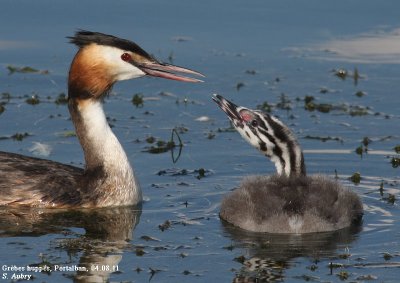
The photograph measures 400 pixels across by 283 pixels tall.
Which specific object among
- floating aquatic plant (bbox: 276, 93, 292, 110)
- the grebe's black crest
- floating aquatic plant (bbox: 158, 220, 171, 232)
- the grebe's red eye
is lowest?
floating aquatic plant (bbox: 158, 220, 171, 232)

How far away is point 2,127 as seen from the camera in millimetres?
14977

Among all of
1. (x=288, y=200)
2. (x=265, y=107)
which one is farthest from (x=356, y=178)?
(x=265, y=107)

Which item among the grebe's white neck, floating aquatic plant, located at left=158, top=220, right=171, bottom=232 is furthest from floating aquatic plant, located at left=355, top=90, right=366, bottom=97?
floating aquatic plant, located at left=158, top=220, right=171, bottom=232

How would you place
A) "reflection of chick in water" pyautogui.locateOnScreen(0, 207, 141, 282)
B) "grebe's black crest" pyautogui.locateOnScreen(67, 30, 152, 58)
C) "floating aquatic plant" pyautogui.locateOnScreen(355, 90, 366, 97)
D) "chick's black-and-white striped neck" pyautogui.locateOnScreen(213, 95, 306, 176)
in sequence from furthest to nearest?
1. "floating aquatic plant" pyautogui.locateOnScreen(355, 90, 366, 97)
2. "grebe's black crest" pyautogui.locateOnScreen(67, 30, 152, 58)
3. "chick's black-and-white striped neck" pyautogui.locateOnScreen(213, 95, 306, 176)
4. "reflection of chick in water" pyautogui.locateOnScreen(0, 207, 141, 282)

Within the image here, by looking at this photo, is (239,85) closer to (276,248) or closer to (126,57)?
(126,57)

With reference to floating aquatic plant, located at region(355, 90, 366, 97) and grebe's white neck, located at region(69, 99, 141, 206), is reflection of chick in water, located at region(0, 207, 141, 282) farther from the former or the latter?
floating aquatic plant, located at region(355, 90, 366, 97)

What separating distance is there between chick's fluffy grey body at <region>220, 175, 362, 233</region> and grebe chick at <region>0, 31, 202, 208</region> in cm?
139

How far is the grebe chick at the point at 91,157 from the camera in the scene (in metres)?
12.8

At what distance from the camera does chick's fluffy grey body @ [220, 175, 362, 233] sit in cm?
1170

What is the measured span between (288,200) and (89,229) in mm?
1836

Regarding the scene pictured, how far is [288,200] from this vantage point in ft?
38.5

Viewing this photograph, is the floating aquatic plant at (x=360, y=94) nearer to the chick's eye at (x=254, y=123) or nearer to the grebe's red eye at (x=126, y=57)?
the chick's eye at (x=254, y=123)

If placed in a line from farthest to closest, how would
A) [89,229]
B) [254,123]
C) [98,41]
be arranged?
[98,41] → [254,123] → [89,229]

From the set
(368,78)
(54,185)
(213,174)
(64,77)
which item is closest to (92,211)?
(54,185)
